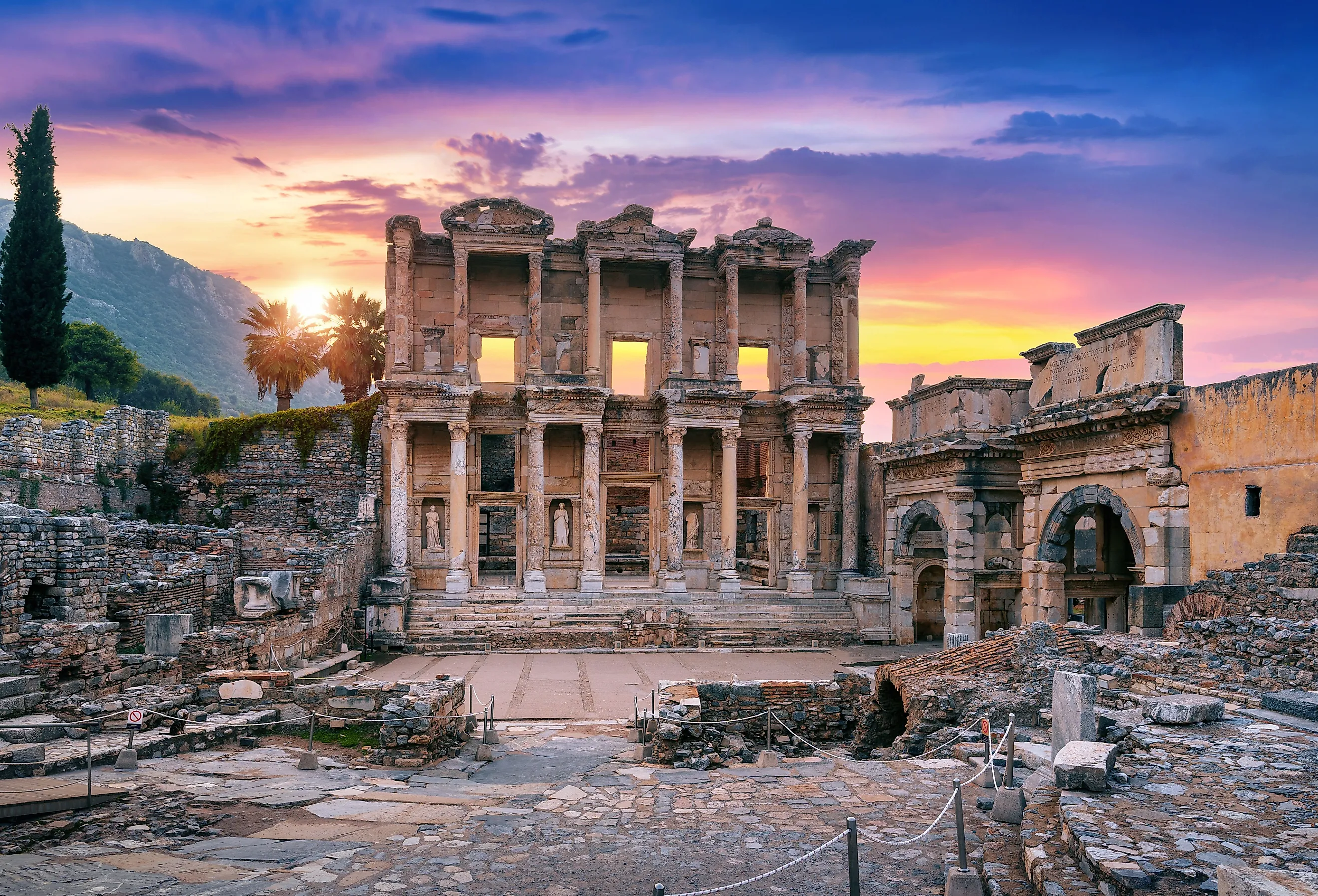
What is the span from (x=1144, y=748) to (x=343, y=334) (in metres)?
39.0

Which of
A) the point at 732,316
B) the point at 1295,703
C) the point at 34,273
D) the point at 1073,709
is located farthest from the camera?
the point at 34,273

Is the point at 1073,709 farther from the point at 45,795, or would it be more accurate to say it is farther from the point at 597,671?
the point at 597,671

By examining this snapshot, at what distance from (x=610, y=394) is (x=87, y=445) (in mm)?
17647

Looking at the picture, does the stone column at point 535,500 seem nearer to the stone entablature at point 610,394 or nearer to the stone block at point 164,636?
the stone entablature at point 610,394

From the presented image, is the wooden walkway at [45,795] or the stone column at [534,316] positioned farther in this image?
the stone column at [534,316]

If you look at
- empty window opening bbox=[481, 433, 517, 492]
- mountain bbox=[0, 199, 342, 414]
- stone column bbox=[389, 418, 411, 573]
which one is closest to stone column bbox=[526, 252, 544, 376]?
stone column bbox=[389, 418, 411, 573]

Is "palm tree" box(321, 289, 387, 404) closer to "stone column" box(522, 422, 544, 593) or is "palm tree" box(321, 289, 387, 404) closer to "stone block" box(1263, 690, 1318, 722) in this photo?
"stone column" box(522, 422, 544, 593)

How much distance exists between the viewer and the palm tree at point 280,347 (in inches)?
1620

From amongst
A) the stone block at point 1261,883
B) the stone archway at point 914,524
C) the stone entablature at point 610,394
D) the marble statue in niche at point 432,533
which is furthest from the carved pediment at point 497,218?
the stone block at point 1261,883

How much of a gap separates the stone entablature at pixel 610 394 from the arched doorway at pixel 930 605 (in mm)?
3652

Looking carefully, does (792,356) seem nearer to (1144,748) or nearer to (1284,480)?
(1284,480)

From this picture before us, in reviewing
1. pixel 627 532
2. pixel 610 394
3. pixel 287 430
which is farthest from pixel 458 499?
pixel 627 532

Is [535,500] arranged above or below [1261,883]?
above

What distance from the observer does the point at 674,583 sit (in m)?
28.1
